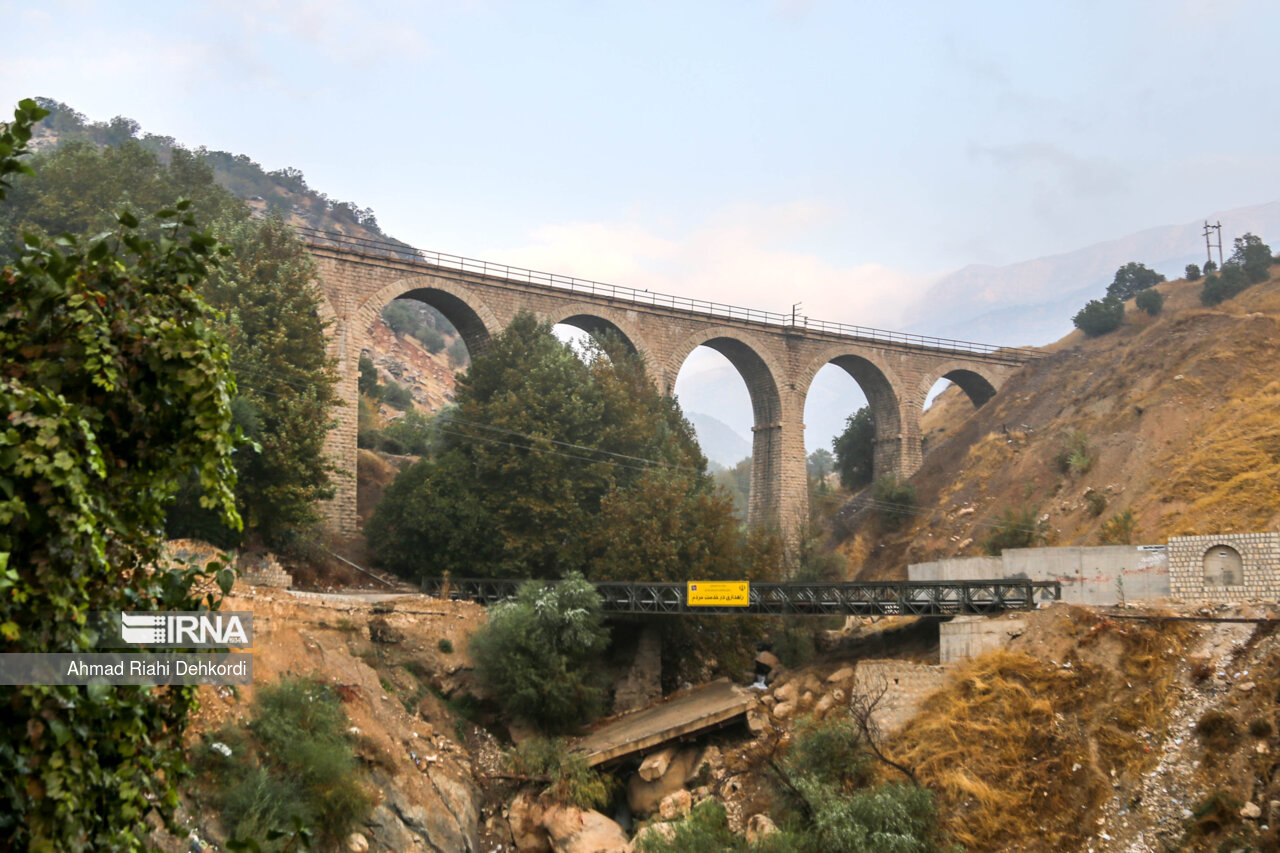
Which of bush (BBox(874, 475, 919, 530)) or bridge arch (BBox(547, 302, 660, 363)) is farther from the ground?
bridge arch (BBox(547, 302, 660, 363))

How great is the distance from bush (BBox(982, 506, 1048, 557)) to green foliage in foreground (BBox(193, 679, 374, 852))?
22.7 meters

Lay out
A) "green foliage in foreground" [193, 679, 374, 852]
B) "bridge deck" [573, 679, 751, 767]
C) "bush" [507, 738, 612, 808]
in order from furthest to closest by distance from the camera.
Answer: "bridge deck" [573, 679, 751, 767] < "bush" [507, 738, 612, 808] < "green foliage in foreground" [193, 679, 374, 852]

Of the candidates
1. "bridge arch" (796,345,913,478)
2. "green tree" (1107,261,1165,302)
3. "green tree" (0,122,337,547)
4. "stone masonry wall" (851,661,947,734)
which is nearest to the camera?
"stone masonry wall" (851,661,947,734)

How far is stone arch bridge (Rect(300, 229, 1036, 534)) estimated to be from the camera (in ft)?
105

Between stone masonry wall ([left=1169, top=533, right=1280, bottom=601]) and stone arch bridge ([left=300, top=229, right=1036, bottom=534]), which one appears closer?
stone masonry wall ([left=1169, top=533, right=1280, bottom=601])

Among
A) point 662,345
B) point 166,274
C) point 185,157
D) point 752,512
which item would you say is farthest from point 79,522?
point 185,157

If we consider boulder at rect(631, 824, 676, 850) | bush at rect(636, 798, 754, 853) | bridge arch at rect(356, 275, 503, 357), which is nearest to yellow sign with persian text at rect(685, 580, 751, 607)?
bush at rect(636, 798, 754, 853)

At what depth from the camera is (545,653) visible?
858 inches

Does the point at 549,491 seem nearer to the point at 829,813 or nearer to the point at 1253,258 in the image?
the point at 829,813

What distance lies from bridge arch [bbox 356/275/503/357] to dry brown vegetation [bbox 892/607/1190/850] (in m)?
20.9

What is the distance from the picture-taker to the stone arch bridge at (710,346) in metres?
32.0

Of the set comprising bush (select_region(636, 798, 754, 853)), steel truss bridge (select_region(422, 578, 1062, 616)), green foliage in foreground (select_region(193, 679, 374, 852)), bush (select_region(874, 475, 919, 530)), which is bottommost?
bush (select_region(636, 798, 754, 853))

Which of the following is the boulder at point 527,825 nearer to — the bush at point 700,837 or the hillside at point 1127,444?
the bush at point 700,837

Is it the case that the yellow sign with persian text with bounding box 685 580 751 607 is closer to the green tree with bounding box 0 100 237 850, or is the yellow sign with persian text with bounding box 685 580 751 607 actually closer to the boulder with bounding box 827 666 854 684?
the boulder with bounding box 827 666 854 684
